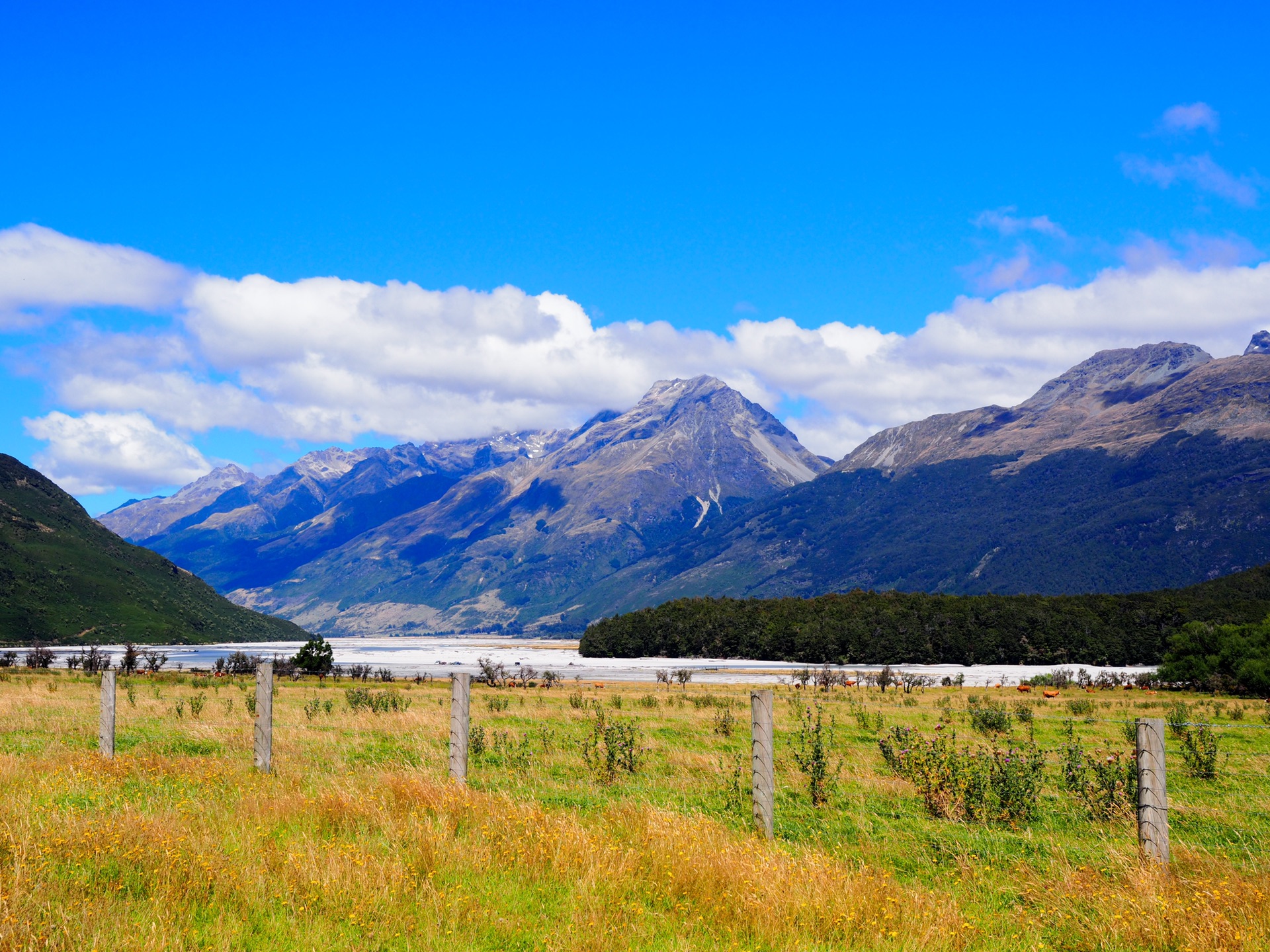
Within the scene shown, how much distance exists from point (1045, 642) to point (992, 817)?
107363 mm

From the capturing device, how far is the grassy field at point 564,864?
28.4ft

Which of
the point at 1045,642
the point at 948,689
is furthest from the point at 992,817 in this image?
the point at 1045,642

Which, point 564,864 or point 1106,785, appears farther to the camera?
point 1106,785

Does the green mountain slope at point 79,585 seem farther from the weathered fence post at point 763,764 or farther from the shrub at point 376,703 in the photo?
the weathered fence post at point 763,764

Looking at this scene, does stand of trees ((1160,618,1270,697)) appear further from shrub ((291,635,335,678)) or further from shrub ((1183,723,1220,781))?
shrub ((291,635,335,678))

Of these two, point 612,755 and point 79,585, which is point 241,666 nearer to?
point 612,755

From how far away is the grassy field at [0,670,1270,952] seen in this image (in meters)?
8.66

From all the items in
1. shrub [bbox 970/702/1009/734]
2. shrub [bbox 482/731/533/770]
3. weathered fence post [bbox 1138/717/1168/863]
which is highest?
weathered fence post [bbox 1138/717/1168/863]

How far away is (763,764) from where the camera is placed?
476 inches

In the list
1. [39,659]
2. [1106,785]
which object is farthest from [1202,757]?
[39,659]

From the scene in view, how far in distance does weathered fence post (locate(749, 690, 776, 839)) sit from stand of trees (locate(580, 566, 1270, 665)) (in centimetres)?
9741

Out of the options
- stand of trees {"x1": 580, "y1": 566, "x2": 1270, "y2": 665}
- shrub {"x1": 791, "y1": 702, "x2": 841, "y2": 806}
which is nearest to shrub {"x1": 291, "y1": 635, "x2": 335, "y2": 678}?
shrub {"x1": 791, "y1": 702, "x2": 841, "y2": 806}

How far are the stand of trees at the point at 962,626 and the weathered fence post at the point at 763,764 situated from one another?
320 ft

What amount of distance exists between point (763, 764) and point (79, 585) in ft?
534
